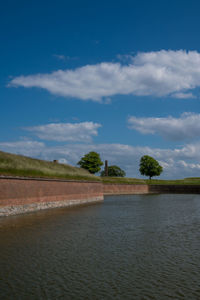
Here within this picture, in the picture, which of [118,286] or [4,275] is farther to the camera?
[4,275]

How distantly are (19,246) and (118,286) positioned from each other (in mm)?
6212

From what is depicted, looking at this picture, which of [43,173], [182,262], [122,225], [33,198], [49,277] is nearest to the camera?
[49,277]

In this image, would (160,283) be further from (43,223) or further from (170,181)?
(170,181)

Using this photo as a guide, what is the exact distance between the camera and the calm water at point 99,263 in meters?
7.69

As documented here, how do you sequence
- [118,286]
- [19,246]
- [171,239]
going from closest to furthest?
[118,286] → [19,246] → [171,239]

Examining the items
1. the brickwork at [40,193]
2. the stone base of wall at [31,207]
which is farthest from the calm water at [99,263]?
the brickwork at [40,193]

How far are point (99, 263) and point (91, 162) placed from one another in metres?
75.6

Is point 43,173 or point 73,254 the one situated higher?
point 43,173

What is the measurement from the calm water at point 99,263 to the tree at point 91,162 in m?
68.0

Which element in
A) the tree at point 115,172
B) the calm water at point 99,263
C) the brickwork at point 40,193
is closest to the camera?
the calm water at point 99,263

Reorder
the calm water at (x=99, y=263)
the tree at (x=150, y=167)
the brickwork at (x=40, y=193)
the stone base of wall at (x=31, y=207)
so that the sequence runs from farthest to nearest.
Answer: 1. the tree at (x=150, y=167)
2. the brickwork at (x=40, y=193)
3. the stone base of wall at (x=31, y=207)
4. the calm water at (x=99, y=263)

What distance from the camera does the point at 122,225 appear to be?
62.5ft

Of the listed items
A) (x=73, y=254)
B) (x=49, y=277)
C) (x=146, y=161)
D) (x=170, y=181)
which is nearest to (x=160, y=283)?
(x=49, y=277)

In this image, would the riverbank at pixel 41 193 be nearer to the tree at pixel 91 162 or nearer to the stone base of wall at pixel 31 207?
the stone base of wall at pixel 31 207
